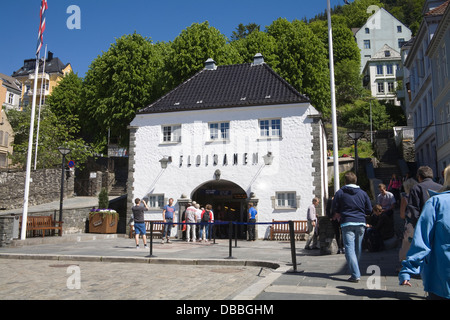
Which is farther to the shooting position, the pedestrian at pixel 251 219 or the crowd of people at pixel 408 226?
the pedestrian at pixel 251 219

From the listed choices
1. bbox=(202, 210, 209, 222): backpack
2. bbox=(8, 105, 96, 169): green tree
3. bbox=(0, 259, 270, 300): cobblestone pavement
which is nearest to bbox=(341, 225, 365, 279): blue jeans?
bbox=(0, 259, 270, 300): cobblestone pavement

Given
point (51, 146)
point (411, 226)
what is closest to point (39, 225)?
point (411, 226)

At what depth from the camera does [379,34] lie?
80750 mm

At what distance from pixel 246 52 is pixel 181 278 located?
106 feet

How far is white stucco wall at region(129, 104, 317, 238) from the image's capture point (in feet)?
69.1

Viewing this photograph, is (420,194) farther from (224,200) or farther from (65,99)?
(65,99)

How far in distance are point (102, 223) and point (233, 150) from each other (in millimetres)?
8452

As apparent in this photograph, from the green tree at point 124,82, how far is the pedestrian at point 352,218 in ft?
94.8

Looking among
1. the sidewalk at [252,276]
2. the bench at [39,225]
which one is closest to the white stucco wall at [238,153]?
the bench at [39,225]

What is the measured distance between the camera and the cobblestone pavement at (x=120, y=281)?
6508 millimetres

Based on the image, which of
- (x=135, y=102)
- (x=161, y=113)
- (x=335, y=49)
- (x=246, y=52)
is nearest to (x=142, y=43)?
(x=135, y=102)

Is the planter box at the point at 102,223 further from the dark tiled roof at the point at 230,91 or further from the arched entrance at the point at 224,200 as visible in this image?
the dark tiled roof at the point at 230,91
